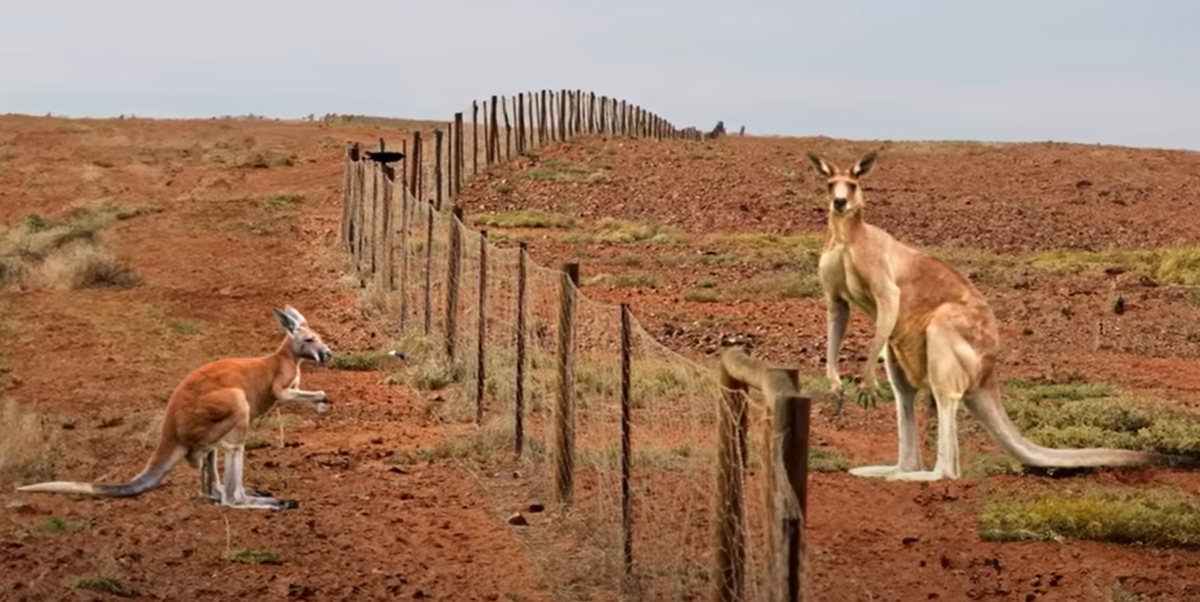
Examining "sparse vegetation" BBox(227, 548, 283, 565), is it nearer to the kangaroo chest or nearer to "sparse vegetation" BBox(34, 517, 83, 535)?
"sparse vegetation" BBox(34, 517, 83, 535)

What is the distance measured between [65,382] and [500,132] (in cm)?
3436

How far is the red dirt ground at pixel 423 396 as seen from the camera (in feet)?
31.1

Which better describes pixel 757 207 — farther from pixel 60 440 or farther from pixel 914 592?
pixel 914 592

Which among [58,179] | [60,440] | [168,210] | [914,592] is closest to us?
[914,592]

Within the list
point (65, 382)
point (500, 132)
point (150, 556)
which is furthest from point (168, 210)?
point (150, 556)

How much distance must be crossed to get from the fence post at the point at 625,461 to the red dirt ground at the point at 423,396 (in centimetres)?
53

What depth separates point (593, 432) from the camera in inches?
501

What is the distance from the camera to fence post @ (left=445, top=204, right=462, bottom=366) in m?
15.8

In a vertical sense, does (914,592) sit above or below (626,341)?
below

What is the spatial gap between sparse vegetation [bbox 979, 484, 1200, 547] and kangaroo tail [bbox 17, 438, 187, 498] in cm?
455

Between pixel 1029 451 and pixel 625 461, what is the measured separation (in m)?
3.43

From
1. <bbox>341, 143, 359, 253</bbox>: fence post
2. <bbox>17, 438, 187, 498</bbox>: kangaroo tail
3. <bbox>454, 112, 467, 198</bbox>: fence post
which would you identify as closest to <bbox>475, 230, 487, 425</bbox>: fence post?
<bbox>17, 438, 187, 498</bbox>: kangaroo tail

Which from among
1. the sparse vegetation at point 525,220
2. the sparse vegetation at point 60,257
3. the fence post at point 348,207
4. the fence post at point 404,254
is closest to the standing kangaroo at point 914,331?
the fence post at point 404,254

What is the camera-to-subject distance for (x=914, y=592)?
920cm
